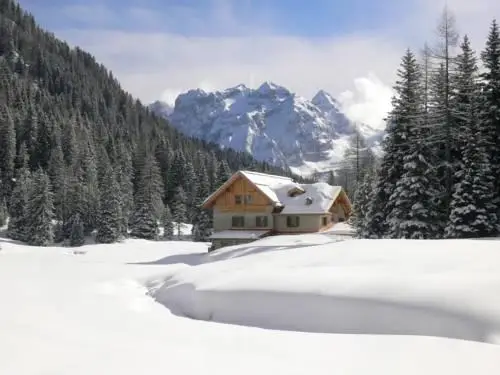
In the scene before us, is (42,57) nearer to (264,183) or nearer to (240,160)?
(240,160)

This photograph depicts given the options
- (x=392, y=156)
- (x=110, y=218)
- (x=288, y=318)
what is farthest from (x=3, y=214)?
(x=288, y=318)

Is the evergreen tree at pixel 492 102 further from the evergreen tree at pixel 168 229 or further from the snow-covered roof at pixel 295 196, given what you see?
the evergreen tree at pixel 168 229

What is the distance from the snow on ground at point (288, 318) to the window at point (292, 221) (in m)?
30.3

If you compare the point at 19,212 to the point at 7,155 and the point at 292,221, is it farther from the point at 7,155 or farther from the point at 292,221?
the point at 292,221

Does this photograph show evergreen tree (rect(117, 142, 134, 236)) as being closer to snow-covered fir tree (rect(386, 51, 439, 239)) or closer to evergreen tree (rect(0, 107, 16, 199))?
evergreen tree (rect(0, 107, 16, 199))

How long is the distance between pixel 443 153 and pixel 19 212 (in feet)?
199

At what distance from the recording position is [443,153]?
103ft

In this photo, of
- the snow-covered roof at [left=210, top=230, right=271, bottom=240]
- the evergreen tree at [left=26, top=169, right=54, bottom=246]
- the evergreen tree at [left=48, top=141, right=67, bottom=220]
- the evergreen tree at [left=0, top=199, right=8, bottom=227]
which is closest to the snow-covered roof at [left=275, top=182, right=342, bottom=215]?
the snow-covered roof at [left=210, top=230, right=271, bottom=240]

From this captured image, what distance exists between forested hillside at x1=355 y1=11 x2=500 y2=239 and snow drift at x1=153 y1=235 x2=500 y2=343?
1224 centimetres

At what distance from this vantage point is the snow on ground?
25.8 feet

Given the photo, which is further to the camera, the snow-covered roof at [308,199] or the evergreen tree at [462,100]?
the snow-covered roof at [308,199]

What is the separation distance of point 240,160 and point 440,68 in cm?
14411

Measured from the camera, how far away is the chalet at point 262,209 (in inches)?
1859

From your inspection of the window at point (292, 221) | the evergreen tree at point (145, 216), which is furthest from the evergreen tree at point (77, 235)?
the window at point (292, 221)
